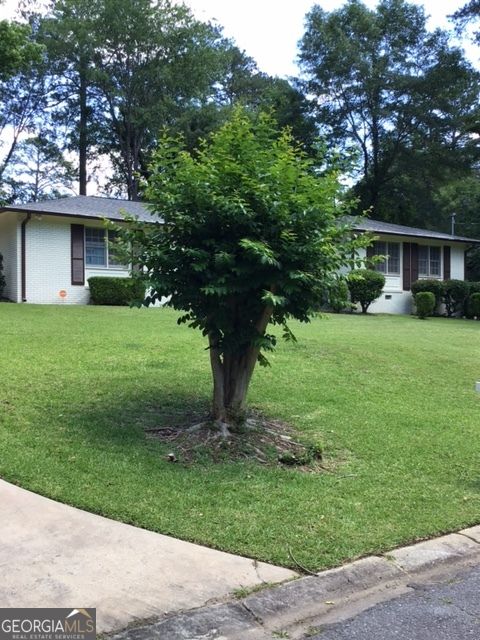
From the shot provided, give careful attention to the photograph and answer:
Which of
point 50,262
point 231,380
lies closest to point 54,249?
point 50,262

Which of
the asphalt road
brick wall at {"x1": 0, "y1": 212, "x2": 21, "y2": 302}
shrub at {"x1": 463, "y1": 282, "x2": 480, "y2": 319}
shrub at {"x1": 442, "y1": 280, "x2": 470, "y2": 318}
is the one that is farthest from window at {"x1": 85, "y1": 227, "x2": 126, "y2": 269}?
the asphalt road

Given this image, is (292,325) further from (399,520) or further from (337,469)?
(399,520)

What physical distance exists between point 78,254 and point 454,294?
14.9 m

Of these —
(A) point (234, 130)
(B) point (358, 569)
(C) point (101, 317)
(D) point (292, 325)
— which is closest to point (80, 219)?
(C) point (101, 317)

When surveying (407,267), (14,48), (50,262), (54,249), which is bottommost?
(50,262)

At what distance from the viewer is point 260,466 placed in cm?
540

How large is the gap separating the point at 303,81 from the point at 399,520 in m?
35.5

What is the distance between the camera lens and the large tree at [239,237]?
5613 millimetres

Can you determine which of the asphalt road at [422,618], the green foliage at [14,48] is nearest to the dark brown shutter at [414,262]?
the green foliage at [14,48]

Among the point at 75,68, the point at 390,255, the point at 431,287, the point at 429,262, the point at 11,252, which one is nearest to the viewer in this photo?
the point at 11,252

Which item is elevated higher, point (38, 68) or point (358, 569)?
point (38, 68)

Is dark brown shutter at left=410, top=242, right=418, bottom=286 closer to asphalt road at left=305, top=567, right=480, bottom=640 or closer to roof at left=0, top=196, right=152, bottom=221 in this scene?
roof at left=0, top=196, right=152, bottom=221

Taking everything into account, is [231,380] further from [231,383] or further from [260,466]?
[260,466]

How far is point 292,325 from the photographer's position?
15047mm
